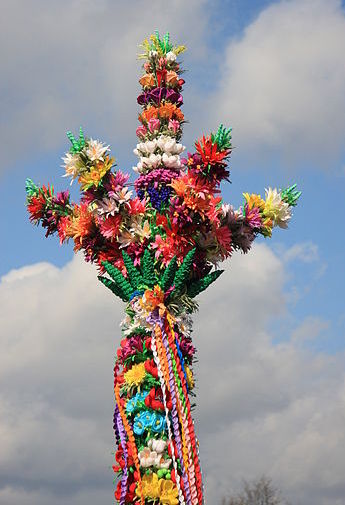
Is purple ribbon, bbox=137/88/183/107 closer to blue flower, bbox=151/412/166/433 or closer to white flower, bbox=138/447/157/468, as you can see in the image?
blue flower, bbox=151/412/166/433

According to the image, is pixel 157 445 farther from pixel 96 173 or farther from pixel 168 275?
pixel 96 173

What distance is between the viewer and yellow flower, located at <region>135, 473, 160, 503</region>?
12586mm

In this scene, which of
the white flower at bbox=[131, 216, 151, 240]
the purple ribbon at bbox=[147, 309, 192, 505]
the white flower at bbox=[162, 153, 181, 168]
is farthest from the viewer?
the white flower at bbox=[162, 153, 181, 168]

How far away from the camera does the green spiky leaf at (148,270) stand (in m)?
→ 13.8

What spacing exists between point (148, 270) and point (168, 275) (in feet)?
1.33

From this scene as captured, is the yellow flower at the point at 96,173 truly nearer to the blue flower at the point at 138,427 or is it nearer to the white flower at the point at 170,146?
the white flower at the point at 170,146

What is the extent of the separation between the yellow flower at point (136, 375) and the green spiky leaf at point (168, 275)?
1267mm

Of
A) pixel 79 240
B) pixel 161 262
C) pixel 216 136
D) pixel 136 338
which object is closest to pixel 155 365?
pixel 136 338

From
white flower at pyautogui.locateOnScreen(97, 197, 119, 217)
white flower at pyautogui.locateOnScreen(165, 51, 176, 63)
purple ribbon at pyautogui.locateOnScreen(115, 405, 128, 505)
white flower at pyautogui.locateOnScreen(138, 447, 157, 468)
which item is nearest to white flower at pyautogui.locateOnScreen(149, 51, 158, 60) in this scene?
white flower at pyautogui.locateOnScreen(165, 51, 176, 63)

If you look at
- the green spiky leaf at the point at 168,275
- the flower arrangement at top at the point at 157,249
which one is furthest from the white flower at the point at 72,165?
the green spiky leaf at the point at 168,275

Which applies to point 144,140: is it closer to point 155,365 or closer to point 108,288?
point 108,288

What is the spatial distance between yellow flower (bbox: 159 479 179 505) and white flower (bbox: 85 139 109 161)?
16.4ft

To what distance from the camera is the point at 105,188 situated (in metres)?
13.9

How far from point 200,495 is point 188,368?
75.9 inches
